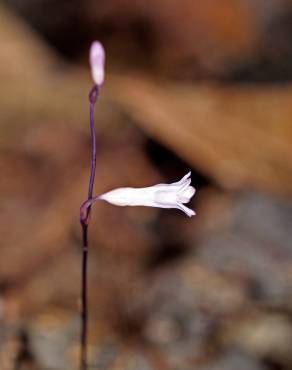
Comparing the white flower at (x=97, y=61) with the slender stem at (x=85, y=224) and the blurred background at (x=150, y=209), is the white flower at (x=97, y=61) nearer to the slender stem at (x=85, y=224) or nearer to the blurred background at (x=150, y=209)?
the slender stem at (x=85, y=224)

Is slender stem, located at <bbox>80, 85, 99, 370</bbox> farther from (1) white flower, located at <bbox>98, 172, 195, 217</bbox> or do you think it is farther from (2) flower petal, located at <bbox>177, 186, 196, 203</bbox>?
(2) flower petal, located at <bbox>177, 186, 196, 203</bbox>

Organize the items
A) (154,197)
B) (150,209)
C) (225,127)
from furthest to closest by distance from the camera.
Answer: (225,127), (150,209), (154,197)

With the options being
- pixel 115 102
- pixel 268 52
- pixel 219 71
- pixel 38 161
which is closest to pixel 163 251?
pixel 38 161

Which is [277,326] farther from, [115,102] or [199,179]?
[115,102]

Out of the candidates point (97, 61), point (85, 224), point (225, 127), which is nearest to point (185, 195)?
point (85, 224)

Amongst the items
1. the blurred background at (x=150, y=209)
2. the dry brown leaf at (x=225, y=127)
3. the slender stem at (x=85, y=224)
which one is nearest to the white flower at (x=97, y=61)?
the slender stem at (x=85, y=224)

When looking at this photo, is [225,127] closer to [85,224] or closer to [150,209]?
[150,209]
